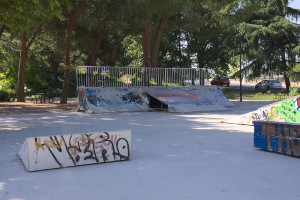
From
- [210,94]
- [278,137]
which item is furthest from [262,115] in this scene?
[210,94]

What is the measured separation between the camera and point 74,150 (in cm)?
632

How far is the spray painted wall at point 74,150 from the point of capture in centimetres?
600

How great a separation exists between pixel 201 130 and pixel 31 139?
640 centimetres

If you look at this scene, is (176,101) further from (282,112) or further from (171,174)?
(171,174)

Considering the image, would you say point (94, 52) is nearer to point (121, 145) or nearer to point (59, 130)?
point (59, 130)

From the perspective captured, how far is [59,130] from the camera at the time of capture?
11062mm

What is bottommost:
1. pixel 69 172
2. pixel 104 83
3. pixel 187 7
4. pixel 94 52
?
pixel 69 172

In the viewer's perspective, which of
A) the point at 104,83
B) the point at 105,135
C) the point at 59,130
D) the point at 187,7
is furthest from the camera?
the point at 187,7

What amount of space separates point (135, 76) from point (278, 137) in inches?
565

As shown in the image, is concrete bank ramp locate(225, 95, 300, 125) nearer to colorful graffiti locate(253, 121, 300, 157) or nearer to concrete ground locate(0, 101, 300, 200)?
concrete ground locate(0, 101, 300, 200)

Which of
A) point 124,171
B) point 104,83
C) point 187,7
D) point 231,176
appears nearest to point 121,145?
point 124,171

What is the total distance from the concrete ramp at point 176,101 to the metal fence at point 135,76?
2.60 ft

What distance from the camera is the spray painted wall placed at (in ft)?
19.7

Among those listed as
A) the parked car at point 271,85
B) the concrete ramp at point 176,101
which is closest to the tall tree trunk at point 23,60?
the concrete ramp at point 176,101
